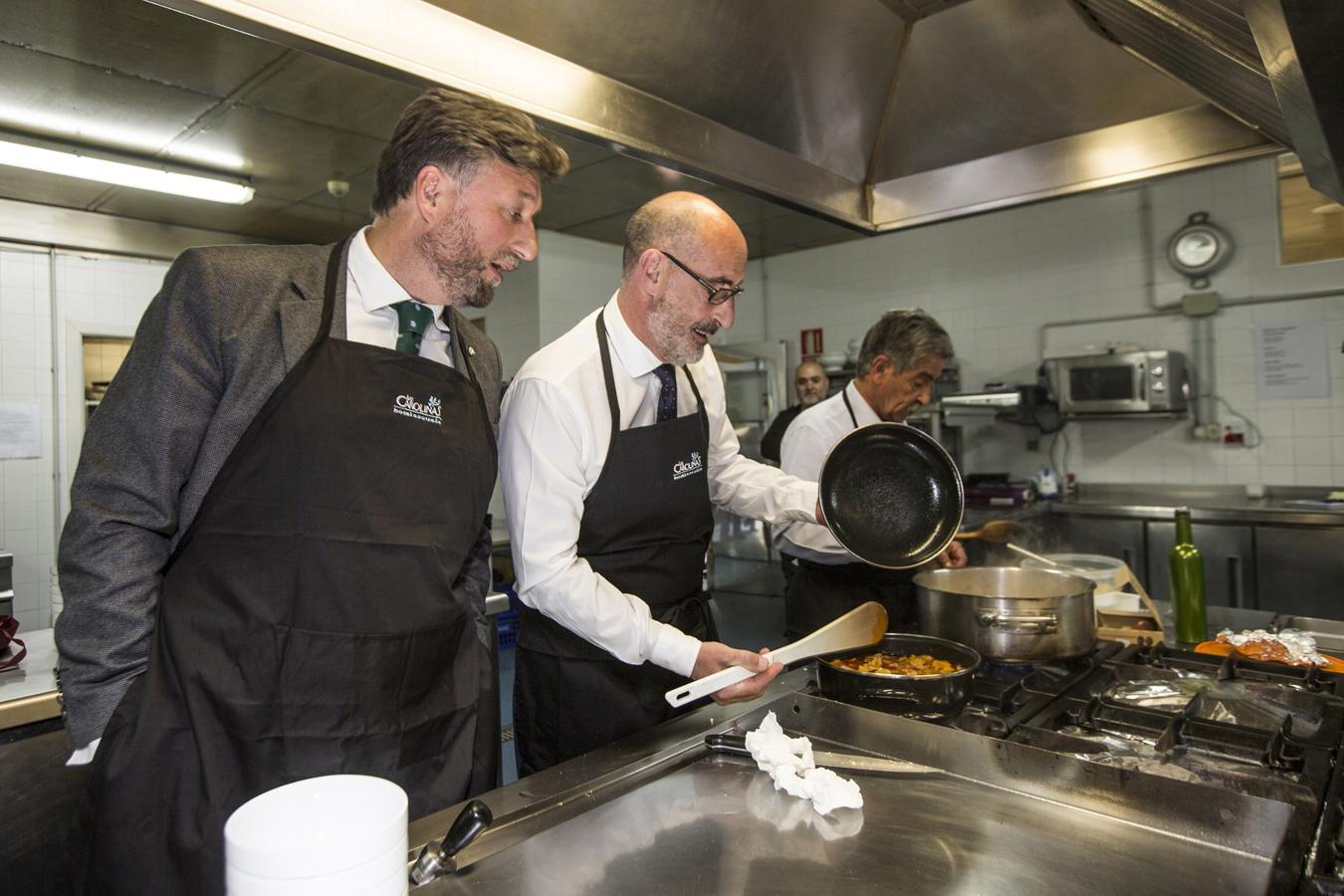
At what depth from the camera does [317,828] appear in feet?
1.91

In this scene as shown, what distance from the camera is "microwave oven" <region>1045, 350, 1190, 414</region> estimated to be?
4.43 metres

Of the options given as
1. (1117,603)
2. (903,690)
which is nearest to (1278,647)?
(1117,603)

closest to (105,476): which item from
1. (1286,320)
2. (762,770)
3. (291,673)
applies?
(291,673)

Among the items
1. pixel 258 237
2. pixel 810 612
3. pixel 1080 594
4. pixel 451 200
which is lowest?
pixel 810 612

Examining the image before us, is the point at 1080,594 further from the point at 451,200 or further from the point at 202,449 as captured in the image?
the point at 202,449

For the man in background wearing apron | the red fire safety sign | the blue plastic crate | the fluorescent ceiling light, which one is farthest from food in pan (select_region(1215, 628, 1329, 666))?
the fluorescent ceiling light

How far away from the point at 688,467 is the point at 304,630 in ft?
2.67

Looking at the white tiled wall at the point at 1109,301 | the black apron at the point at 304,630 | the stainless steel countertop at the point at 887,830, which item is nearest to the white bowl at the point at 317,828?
the stainless steel countertop at the point at 887,830

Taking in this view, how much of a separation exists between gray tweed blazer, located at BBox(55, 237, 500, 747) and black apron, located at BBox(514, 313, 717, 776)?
621mm

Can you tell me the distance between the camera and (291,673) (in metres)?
1.06

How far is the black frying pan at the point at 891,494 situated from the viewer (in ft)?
5.25

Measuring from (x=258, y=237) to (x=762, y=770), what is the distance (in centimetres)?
620

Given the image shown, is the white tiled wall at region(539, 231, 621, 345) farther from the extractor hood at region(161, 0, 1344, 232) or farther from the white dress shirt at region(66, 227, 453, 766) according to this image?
the white dress shirt at region(66, 227, 453, 766)

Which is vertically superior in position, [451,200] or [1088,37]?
[1088,37]
